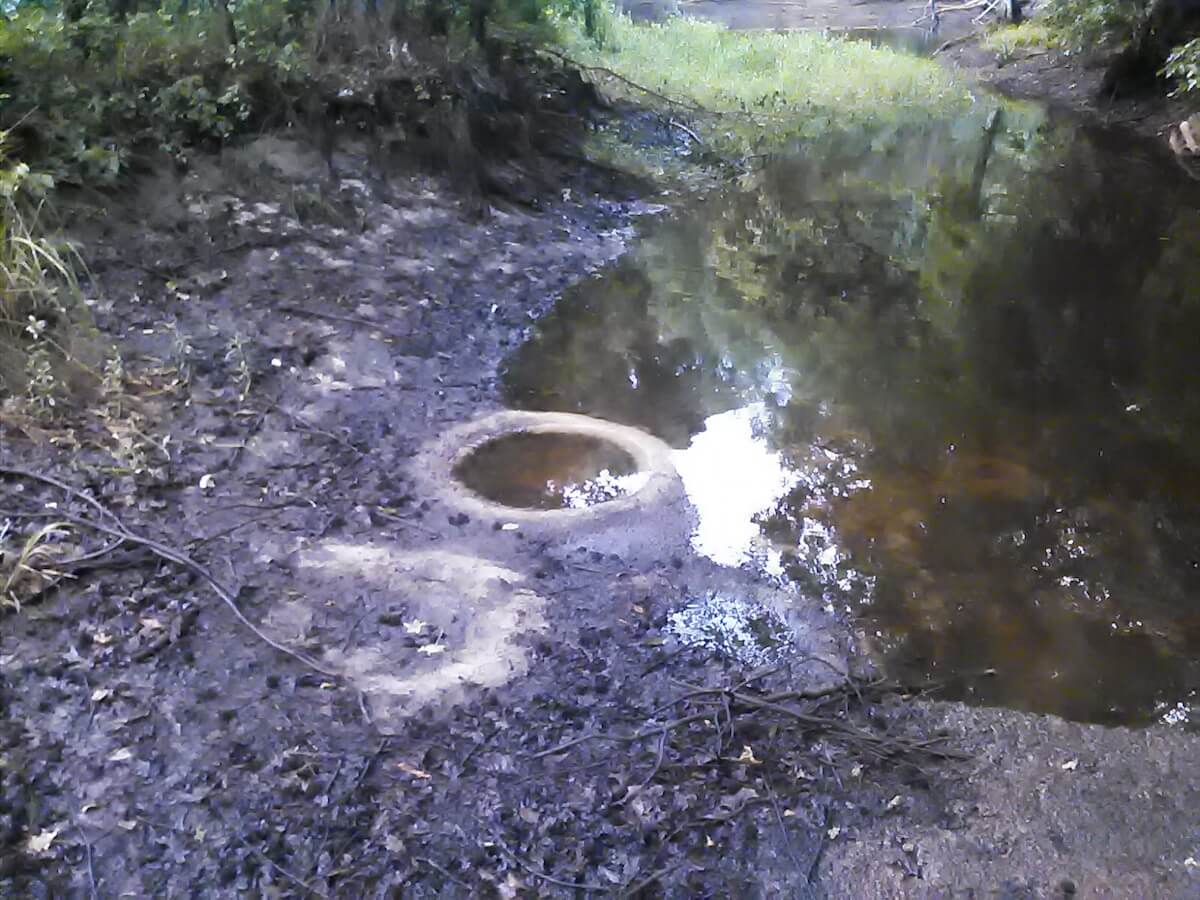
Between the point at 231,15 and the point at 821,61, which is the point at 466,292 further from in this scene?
the point at 821,61

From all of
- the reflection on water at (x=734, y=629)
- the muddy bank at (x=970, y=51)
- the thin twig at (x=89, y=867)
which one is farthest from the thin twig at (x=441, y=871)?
the muddy bank at (x=970, y=51)

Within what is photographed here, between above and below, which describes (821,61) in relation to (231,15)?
below

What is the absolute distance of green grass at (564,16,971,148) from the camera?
15.6 metres

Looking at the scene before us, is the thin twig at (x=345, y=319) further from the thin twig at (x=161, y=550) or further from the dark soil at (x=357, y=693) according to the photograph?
the thin twig at (x=161, y=550)

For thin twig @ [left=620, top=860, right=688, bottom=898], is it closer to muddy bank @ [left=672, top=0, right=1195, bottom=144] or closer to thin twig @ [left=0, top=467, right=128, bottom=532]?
thin twig @ [left=0, top=467, right=128, bottom=532]

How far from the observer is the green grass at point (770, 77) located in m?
15.6

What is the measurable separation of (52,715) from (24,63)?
6.02 metres

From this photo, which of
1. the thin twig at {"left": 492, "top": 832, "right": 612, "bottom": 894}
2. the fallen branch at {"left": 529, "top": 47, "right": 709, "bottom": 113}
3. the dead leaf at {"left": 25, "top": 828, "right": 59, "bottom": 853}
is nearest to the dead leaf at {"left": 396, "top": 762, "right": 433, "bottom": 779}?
the thin twig at {"left": 492, "top": 832, "right": 612, "bottom": 894}

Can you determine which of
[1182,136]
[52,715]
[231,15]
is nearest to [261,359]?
[52,715]

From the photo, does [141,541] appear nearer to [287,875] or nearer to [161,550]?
[161,550]

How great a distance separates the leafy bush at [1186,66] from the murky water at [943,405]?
241 cm

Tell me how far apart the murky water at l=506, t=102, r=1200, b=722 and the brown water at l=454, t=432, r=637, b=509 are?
51 centimetres

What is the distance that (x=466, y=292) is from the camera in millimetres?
8492

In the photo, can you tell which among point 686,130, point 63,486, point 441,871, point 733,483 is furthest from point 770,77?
point 441,871
